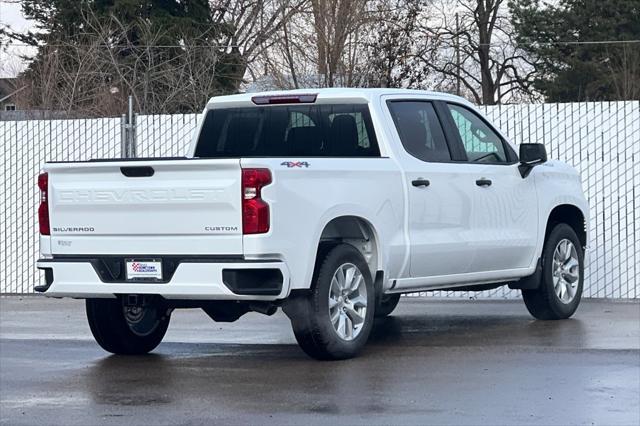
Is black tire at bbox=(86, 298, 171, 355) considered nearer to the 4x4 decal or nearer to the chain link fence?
the 4x4 decal

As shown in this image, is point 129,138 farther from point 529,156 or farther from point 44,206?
point 44,206

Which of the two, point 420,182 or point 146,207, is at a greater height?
point 420,182

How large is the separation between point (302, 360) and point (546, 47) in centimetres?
3805

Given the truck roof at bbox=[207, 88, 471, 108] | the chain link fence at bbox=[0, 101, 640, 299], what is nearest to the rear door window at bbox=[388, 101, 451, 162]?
the truck roof at bbox=[207, 88, 471, 108]

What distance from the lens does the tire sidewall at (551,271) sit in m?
12.4

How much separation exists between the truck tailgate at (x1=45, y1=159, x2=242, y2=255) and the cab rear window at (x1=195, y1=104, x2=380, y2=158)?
1.78 m

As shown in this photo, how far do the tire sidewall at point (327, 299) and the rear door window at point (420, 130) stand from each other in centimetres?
124

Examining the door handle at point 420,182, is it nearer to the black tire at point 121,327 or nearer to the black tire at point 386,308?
the black tire at point 121,327

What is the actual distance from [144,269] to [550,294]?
4.23 meters

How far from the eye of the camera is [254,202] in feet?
30.7

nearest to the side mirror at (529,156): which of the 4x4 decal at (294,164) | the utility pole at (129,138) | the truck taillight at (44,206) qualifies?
the 4x4 decal at (294,164)

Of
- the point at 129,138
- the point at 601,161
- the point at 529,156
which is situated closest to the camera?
the point at 529,156

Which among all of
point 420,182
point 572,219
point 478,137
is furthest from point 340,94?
point 572,219

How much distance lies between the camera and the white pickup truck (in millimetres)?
9492
